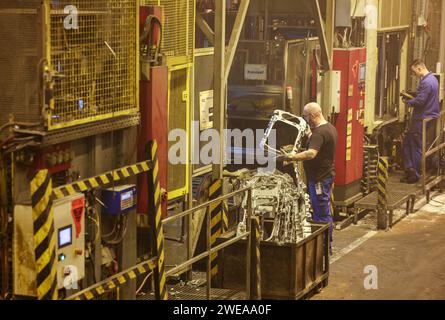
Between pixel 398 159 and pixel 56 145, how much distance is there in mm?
12373

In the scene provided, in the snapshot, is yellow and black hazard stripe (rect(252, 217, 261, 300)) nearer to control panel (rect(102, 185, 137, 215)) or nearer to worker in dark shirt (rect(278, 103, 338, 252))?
control panel (rect(102, 185, 137, 215))

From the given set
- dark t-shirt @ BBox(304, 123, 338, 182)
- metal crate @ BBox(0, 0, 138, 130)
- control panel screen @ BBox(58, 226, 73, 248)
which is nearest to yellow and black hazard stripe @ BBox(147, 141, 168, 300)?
metal crate @ BBox(0, 0, 138, 130)

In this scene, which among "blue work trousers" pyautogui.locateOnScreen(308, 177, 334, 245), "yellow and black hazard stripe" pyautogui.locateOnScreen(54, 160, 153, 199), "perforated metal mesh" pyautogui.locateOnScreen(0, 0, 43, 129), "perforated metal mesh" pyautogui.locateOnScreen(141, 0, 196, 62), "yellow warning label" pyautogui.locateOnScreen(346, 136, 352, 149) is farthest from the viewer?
"yellow warning label" pyautogui.locateOnScreen(346, 136, 352, 149)

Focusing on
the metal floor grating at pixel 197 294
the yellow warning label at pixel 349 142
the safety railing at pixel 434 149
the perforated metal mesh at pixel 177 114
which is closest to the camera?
the metal floor grating at pixel 197 294

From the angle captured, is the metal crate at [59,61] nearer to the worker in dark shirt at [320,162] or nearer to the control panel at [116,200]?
the control panel at [116,200]

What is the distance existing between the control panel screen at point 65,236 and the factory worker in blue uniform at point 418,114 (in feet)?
35.9

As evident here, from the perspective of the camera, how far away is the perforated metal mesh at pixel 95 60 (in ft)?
24.0

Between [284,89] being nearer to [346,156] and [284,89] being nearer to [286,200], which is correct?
[346,156]

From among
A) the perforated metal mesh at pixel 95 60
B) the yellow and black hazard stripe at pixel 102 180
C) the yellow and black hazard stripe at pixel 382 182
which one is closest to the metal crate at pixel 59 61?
the perforated metal mesh at pixel 95 60

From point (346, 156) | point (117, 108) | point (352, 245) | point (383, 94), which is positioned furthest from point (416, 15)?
point (117, 108)

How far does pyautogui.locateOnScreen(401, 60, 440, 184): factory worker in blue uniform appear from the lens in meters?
17.2

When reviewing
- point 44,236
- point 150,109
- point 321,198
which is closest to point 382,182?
point 321,198

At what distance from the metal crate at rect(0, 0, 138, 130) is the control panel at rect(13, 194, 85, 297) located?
647mm

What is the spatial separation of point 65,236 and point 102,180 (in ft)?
1.86
